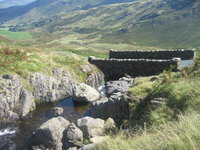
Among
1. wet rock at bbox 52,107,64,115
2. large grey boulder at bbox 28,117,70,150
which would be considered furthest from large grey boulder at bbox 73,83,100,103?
large grey boulder at bbox 28,117,70,150

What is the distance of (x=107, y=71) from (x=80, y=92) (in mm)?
11906

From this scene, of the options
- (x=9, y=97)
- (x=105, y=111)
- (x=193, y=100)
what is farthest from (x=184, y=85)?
(x=9, y=97)

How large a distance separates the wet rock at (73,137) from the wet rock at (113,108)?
3017 millimetres

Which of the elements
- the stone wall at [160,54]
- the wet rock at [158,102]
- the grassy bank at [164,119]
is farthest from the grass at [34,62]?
the wet rock at [158,102]

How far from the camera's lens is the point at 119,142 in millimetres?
9219

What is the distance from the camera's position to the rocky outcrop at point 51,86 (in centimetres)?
3116

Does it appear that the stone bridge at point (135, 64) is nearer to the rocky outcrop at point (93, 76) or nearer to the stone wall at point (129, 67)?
the stone wall at point (129, 67)

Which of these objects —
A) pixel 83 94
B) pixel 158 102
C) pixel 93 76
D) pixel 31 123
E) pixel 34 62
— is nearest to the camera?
pixel 158 102

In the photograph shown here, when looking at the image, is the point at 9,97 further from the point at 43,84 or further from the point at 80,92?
the point at 80,92

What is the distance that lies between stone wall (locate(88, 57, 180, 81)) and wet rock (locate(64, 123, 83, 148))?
2227cm

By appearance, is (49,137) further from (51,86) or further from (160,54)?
(160,54)

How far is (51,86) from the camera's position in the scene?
32.4 metres

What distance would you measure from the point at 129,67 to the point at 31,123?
20.2m

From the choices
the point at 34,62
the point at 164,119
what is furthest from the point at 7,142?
the point at 34,62
